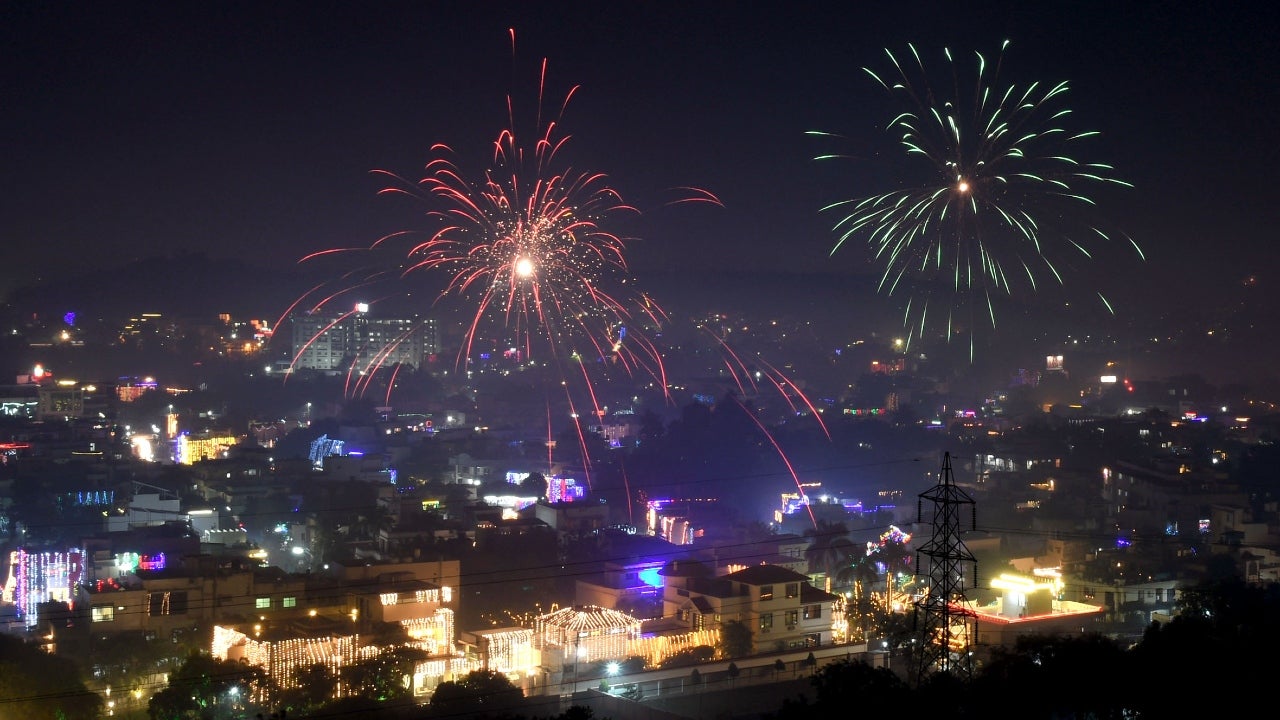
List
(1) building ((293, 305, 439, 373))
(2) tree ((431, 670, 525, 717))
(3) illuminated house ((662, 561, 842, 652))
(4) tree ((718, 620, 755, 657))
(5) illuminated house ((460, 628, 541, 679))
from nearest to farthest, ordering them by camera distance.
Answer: (2) tree ((431, 670, 525, 717)) → (5) illuminated house ((460, 628, 541, 679)) → (4) tree ((718, 620, 755, 657)) → (3) illuminated house ((662, 561, 842, 652)) → (1) building ((293, 305, 439, 373))

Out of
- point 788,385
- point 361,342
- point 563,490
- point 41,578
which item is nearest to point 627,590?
point 41,578

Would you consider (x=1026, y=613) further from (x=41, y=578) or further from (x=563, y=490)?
(x=41, y=578)

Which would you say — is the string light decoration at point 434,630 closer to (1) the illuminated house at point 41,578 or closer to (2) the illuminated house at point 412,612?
(2) the illuminated house at point 412,612

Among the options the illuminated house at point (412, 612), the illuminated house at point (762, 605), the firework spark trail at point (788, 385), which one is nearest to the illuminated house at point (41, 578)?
the illuminated house at point (412, 612)

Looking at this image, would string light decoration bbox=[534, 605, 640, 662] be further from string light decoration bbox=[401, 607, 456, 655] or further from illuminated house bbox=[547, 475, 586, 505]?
illuminated house bbox=[547, 475, 586, 505]

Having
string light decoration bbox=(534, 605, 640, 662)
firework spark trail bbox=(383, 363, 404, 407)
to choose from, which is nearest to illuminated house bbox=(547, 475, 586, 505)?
string light decoration bbox=(534, 605, 640, 662)

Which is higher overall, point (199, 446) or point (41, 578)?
point (199, 446)
